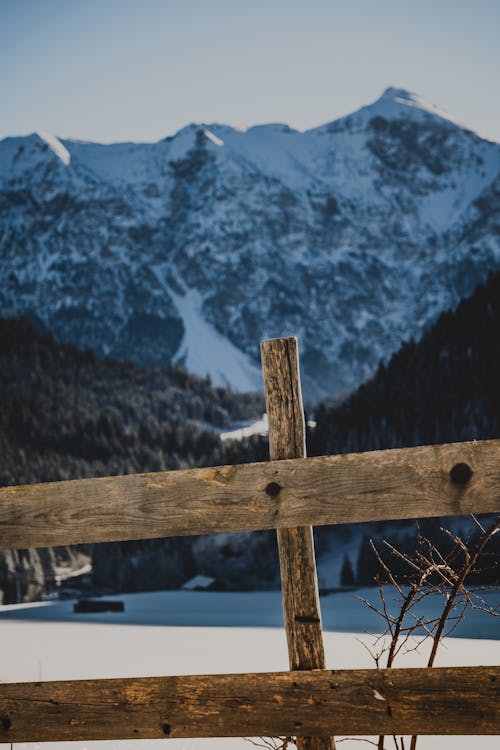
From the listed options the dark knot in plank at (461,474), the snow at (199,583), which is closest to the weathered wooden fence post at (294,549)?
the dark knot in plank at (461,474)

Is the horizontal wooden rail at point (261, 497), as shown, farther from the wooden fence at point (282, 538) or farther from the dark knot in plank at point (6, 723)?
the dark knot in plank at point (6, 723)

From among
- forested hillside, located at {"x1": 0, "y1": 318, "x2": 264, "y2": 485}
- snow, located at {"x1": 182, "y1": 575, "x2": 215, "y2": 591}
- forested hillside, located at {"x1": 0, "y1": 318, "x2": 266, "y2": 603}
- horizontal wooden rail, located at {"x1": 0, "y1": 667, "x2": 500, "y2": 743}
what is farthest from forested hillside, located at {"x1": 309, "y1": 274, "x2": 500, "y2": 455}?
horizontal wooden rail, located at {"x1": 0, "y1": 667, "x2": 500, "y2": 743}

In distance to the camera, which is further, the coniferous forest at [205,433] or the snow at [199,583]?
the coniferous forest at [205,433]

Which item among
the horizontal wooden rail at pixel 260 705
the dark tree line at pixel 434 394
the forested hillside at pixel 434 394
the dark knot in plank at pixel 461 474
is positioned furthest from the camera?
the forested hillside at pixel 434 394

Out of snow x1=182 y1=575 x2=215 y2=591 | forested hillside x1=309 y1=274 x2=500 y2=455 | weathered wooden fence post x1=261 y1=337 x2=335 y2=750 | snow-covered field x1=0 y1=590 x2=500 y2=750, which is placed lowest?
snow x1=182 y1=575 x2=215 y2=591

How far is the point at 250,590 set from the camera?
5897 centimetres

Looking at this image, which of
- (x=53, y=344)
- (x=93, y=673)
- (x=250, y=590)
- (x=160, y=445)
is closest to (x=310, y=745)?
(x=93, y=673)

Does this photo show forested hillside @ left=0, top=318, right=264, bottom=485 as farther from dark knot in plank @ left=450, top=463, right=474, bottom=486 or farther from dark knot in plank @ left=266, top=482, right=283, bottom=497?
dark knot in plank @ left=450, top=463, right=474, bottom=486

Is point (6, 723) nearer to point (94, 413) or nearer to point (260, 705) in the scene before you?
point (260, 705)

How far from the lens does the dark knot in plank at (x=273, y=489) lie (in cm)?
295

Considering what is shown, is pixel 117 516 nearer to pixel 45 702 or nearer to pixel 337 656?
pixel 45 702

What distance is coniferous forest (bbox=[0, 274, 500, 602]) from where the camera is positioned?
210ft

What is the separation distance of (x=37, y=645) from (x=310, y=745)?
23.7 m

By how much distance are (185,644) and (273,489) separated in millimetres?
25183
